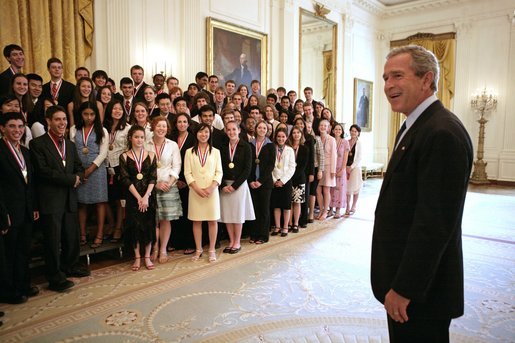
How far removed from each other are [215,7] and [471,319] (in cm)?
728

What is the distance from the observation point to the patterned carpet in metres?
2.82

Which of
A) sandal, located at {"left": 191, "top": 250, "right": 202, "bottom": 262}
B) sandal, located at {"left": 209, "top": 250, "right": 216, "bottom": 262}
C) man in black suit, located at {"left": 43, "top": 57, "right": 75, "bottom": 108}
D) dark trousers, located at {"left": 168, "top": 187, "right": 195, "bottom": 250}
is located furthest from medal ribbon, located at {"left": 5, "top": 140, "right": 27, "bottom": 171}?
sandal, located at {"left": 209, "top": 250, "right": 216, "bottom": 262}

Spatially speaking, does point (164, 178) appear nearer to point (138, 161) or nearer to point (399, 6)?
point (138, 161)

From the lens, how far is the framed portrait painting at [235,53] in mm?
7887

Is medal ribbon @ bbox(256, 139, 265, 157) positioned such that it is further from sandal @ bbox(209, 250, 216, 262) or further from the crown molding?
the crown molding

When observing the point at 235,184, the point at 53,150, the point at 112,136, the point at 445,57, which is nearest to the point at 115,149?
the point at 112,136

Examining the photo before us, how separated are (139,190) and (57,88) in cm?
185

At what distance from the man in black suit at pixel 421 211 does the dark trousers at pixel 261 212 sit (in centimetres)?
360

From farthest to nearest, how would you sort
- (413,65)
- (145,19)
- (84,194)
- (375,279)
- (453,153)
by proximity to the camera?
1. (145,19)
2. (84,194)
3. (375,279)
4. (413,65)
5. (453,153)

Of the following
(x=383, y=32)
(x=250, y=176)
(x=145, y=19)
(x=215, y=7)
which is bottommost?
(x=250, y=176)

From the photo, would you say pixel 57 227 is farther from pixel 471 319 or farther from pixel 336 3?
pixel 336 3

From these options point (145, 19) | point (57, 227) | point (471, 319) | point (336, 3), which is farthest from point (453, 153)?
point (336, 3)

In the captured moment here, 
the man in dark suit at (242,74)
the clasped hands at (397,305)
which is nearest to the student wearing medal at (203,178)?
the clasped hands at (397,305)

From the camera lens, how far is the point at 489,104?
11.5 m
